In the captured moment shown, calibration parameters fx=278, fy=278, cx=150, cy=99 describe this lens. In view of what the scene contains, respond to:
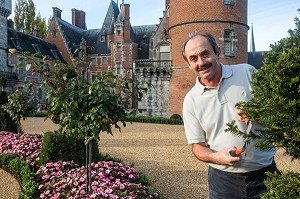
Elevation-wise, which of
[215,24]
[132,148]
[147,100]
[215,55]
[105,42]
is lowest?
[132,148]

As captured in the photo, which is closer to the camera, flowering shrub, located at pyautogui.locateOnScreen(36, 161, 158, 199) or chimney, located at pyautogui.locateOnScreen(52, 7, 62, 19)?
flowering shrub, located at pyautogui.locateOnScreen(36, 161, 158, 199)

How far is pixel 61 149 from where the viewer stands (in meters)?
5.54

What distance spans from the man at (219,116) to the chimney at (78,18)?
130ft

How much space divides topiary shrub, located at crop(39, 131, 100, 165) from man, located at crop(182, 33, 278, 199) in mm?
3859

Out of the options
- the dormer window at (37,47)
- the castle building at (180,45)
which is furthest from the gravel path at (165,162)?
the dormer window at (37,47)

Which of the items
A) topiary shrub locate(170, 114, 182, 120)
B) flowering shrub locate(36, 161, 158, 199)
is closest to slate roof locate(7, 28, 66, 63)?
topiary shrub locate(170, 114, 182, 120)

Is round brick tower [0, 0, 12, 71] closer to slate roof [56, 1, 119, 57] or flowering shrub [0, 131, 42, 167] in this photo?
slate roof [56, 1, 119, 57]

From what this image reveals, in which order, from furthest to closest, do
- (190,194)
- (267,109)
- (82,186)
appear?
(190,194), (82,186), (267,109)

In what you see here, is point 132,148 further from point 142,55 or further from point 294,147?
point 142,55

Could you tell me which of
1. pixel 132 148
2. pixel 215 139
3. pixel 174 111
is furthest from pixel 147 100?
pixel 215 139

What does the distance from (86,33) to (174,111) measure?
24739 millimetres

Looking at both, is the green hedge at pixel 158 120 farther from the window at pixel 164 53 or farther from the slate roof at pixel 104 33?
the slate roof at pixel 104 33

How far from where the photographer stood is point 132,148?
29.1 feet

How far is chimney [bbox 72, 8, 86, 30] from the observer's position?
38500 millimetres
